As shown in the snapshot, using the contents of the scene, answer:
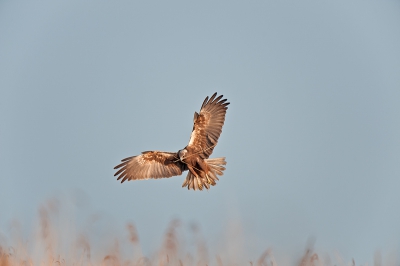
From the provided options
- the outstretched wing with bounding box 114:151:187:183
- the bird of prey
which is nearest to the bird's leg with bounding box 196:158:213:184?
the bird of prey

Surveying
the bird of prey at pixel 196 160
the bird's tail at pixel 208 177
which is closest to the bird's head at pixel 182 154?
the bird of prey at pixel 196 160

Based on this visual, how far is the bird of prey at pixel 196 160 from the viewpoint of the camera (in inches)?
382

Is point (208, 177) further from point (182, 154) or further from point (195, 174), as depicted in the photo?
point (182, 154)

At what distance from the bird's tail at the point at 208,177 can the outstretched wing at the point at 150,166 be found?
26cm

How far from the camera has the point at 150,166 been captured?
10164 mm

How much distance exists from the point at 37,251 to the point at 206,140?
543 centimetres

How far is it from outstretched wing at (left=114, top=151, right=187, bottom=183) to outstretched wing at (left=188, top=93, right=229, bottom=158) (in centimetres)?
52

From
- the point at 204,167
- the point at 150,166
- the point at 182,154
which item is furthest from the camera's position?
the point at 150,166

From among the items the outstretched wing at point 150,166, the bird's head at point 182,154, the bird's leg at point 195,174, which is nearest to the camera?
the bird's head at point 182,154

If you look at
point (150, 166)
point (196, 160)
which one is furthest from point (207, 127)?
point (150, 166)

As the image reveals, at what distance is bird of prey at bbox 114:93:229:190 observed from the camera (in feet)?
31.8

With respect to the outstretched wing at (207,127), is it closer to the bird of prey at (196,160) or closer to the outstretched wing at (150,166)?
the bird of prey at (196,160)

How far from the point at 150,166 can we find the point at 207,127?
1.41 metres

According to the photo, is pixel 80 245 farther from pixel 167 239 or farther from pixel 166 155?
pixel 166 155
